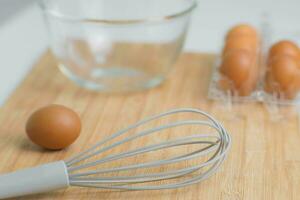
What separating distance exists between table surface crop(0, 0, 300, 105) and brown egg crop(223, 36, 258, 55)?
9.0 inches

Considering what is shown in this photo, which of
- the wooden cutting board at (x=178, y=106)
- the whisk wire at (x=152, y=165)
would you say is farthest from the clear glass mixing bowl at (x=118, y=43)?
the whisk wire at (x=152, y=165)

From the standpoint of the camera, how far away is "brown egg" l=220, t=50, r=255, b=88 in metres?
1.37

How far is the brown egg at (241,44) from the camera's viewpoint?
1451 millimetres

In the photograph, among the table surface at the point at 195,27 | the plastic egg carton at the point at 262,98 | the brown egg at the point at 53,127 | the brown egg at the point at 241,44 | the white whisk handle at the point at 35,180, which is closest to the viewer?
the white whisk handle at the point at 35,180

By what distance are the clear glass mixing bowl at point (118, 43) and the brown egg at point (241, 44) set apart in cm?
11

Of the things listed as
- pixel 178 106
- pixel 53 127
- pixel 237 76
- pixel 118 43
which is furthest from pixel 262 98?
pixel 53 127

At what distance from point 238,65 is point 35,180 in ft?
1.90

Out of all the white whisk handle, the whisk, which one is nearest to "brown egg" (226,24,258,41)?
the whisk

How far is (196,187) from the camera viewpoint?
41.5 inches

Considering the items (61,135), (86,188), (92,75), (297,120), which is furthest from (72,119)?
(297,120)

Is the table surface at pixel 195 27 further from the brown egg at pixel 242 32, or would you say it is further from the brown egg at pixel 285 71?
the brown egg at pixel 285 71

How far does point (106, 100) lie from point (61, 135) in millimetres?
289

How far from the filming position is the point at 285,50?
1409mm

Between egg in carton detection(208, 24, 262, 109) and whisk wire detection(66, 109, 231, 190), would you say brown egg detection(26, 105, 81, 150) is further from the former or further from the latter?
egg in carton detection(208, 24, 262, 109)
